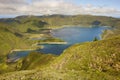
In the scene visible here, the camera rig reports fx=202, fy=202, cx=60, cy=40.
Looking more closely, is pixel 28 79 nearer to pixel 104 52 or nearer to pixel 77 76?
pixel 77 76

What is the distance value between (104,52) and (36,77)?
33.8 metres

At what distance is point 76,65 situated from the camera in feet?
208

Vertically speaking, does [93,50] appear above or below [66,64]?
above

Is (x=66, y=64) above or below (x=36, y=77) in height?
below

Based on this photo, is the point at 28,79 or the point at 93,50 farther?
the point at 93,50

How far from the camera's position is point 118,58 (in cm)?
5997

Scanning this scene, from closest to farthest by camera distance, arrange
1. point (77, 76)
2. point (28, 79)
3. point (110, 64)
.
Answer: point (28, 79), point (77, 76), point (110, 64)

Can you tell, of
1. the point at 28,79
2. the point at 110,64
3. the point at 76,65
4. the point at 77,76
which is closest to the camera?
the point at 28,79

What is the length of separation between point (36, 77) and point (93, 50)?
3621 centimetres

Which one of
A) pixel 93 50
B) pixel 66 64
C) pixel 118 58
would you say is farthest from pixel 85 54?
pixel 118 58

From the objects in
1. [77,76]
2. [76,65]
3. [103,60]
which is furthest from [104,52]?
[77,76]

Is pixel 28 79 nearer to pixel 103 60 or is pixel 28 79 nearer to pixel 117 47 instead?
pixel 103 60

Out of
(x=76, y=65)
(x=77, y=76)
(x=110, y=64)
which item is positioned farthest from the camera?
(x=76, y=65)

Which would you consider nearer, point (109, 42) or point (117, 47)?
point (117, 47)
